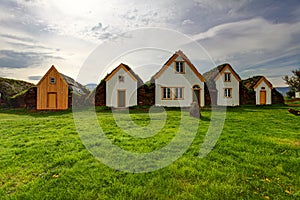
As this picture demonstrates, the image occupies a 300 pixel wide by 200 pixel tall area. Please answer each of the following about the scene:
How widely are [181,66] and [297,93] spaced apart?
27.3m

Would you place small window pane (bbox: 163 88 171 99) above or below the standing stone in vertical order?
above

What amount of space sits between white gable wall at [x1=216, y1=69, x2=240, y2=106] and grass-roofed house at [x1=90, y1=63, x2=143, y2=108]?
11.6 metres

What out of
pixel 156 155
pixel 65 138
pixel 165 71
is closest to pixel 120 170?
pixel 156 155

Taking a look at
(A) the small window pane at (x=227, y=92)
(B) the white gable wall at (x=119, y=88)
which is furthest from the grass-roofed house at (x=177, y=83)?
(A) the small window pane at (x=227, y=92)

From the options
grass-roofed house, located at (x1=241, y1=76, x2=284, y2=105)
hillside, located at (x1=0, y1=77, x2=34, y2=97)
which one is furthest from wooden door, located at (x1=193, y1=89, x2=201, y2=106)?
hillside, located at (x1=0, y1=77, x2=34, y2=97)

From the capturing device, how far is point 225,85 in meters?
27.9

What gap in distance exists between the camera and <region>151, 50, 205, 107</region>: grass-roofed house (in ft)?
78.3

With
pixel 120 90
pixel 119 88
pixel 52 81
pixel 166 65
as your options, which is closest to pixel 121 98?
pixel 120 90

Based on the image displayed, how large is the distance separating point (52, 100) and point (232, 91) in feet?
77.6

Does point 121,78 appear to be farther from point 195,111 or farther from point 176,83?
point 195,111

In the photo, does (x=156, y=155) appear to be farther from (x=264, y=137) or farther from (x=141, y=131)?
(x=264, y=137)

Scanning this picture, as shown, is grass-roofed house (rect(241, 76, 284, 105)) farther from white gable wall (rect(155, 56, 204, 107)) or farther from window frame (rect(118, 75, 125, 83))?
window frame (rect(118, 75, 125, 83))

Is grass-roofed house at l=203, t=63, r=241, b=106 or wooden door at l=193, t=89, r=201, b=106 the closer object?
wooden door at l=193, t=89, r=201, b=106

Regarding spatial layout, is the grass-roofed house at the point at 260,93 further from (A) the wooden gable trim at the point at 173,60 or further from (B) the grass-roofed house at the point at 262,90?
(A) the wooden gable trim at the point at 173,60
